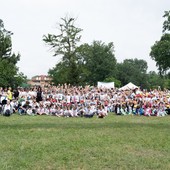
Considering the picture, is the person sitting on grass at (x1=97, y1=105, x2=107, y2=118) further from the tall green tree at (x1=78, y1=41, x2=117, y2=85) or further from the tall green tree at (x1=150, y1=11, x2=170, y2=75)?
the tall green tree at (x1=78, y1=41, x2=117, y2=85)

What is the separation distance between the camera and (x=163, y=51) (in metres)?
50.5

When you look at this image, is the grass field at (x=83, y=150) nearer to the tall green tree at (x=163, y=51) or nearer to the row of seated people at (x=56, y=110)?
the row of seated people at (x=56, y=110)

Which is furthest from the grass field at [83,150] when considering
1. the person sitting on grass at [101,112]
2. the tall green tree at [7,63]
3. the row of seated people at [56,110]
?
the tall green tree at [7,63]

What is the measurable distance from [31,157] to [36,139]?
2.54 meters

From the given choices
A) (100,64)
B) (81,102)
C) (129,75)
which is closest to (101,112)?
(81,102)

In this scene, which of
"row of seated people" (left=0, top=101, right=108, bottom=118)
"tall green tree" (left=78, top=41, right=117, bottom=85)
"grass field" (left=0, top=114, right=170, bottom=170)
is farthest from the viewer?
"tall green tree" (left=78, top=41, right=117, bottom=85)

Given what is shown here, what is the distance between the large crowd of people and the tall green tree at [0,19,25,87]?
19.8 metres

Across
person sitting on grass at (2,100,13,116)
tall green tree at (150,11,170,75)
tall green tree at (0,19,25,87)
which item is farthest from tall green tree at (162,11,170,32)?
person sitting on grass at (2,100,13,116)

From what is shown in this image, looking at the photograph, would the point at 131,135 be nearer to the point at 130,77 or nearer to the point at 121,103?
the point at 121,103

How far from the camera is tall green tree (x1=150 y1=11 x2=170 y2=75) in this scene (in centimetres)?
5034

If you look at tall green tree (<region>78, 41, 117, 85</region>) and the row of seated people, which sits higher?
tall green tree (<region>78, 41, 117, 85</region>)

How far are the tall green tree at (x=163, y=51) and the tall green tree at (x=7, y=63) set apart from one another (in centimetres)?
1949

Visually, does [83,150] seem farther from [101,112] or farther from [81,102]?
[81,102]

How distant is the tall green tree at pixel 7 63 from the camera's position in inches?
1747
